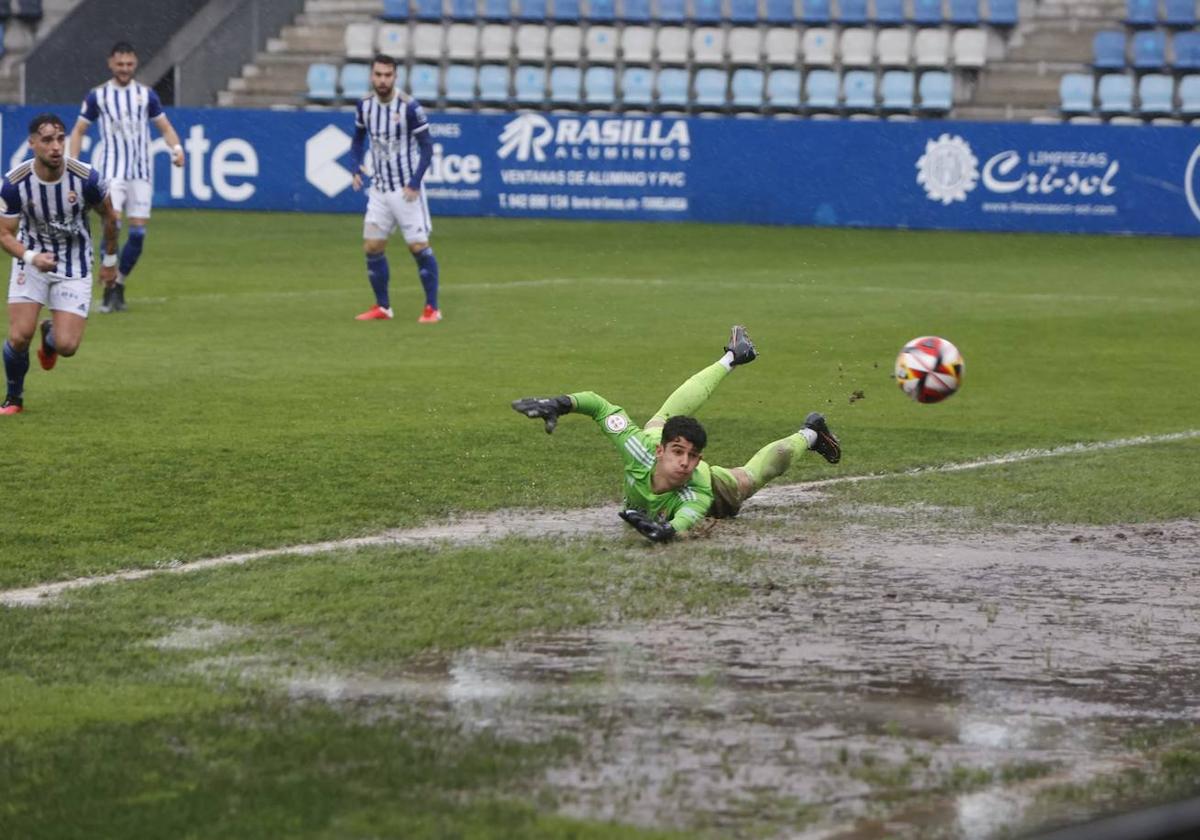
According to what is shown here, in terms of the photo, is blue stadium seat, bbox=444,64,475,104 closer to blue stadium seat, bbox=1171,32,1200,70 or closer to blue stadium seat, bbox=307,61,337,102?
blue stadium seat, bbox=307,61,337,102

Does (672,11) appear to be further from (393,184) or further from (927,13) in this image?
(393,184)

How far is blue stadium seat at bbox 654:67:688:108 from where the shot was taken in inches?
1308

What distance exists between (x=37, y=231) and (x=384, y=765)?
776 centimetres

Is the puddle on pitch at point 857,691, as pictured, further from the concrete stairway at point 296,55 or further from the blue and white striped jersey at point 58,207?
the concrete stairway at point 296,55

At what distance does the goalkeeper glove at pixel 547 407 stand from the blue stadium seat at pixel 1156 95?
79.2 ft

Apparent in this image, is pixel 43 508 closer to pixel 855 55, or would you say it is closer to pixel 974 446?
pixel 974 446

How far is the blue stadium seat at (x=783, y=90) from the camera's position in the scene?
32850 mm

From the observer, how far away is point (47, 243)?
12133mm

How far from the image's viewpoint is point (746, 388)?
13836mm

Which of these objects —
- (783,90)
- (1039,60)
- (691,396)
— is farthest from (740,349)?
(1039,60)

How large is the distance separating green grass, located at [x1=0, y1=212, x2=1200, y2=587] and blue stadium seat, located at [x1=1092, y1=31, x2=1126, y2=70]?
664 centimetres

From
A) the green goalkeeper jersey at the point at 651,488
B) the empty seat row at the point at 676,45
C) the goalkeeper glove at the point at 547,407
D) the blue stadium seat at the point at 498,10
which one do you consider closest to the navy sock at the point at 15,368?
the goalkeeper glove at the point at 547,407

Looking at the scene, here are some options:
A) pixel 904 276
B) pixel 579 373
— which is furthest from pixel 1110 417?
pixel 904 276

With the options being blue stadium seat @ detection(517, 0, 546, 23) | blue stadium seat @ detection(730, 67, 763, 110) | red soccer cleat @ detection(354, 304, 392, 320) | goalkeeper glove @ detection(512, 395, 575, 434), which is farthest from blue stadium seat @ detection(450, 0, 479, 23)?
goalkeeper glove @ detection(512, 395, 575, 434)
